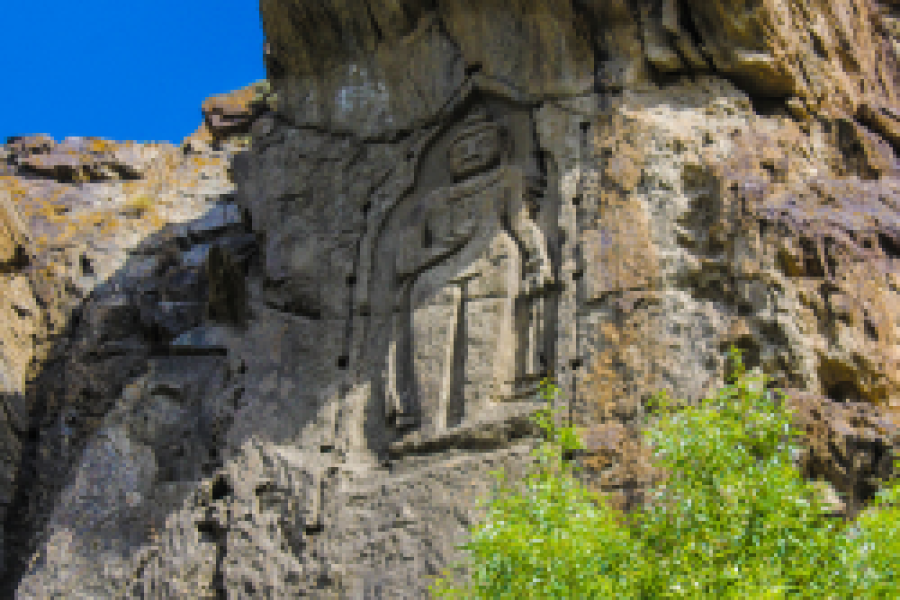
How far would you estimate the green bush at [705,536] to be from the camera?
6246mm

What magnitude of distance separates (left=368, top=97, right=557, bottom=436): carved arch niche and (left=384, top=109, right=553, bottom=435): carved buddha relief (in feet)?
0.04

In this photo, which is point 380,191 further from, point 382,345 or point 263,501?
point 263,501

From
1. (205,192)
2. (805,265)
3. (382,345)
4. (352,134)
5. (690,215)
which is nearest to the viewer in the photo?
(805,265)

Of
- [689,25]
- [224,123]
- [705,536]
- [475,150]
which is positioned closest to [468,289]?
[475,150]

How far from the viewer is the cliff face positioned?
9.48m

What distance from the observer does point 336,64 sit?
13.8 metres

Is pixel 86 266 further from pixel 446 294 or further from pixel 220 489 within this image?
pixel 446 294

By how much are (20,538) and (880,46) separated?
11564 millimetres

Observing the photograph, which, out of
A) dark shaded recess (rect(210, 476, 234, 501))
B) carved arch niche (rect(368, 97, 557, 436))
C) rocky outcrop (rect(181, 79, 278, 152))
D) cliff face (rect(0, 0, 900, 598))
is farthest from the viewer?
rocky outcrop (rect(181, 79, 278, 152))

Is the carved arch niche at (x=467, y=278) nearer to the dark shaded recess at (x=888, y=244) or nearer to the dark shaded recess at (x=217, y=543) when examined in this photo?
the dark shaded recess at (x=217, y=543)

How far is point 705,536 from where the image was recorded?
6605 millimetres

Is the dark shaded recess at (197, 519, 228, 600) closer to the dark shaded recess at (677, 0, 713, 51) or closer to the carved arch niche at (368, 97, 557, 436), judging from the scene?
the carved arch niche at (368, 97, 557, 436)

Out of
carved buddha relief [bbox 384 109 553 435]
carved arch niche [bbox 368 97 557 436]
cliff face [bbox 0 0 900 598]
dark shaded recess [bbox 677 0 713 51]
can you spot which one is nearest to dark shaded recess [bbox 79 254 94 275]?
cliff face [bbox 0 0 900 598]

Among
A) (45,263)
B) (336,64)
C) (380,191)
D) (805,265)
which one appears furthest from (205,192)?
(805,265)
